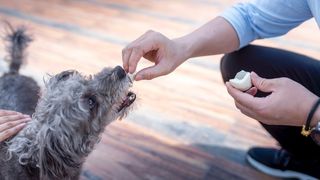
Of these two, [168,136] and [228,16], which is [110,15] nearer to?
[168,136]

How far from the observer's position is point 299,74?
1.44 m

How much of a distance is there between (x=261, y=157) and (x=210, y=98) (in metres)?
0.54

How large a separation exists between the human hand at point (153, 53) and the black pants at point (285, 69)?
0.32 m

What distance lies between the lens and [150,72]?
4.10 ft

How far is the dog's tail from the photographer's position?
5.56ft

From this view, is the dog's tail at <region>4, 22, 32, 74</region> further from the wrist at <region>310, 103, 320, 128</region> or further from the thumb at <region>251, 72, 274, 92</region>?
the wrist at <region>310, 103, 320, 128</region>

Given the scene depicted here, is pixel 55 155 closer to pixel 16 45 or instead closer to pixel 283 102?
pixel 283 102

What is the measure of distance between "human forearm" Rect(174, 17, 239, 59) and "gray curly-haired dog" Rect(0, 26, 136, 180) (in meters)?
0.25

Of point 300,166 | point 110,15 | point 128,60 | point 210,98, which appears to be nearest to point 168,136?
point 210,98

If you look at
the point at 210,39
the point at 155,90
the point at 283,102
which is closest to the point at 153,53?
the point at 210,39

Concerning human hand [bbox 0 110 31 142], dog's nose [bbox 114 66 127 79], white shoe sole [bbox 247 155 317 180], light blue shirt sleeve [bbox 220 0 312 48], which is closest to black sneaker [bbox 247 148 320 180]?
white shoe sole [bbox 247 155 317 180]

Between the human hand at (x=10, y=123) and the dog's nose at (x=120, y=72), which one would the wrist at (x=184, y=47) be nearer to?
the dog's nose at (x=120, y=72)

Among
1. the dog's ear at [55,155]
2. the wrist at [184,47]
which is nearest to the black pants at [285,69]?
the wrist at [184,47]

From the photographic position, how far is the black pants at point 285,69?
1.44 meters
